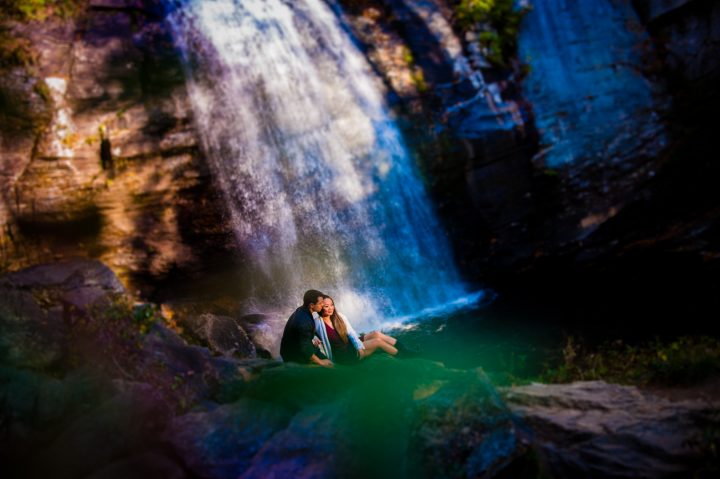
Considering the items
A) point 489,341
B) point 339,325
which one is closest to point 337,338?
point 339,325

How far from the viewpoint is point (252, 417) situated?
3838 mm

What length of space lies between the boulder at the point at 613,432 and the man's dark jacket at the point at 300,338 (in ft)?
7.88

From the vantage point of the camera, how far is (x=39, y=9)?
8.54 meters

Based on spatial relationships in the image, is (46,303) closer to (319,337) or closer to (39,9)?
(319,337)

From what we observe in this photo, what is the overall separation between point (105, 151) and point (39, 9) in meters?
3.03

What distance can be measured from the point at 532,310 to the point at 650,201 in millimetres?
5865

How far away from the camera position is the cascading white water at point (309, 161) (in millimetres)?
9742

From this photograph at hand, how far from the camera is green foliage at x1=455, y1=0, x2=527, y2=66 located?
12.8 meters

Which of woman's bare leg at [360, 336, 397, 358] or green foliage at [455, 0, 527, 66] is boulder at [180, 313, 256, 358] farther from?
green foliage at [455, 0, 527, 66]

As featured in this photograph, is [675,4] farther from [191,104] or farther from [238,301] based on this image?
[238,301]

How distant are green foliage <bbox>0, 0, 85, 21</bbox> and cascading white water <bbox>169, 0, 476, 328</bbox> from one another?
186cm

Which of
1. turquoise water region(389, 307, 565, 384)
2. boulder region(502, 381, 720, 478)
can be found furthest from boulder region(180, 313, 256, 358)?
boulder region(502, 381, 720, 478)

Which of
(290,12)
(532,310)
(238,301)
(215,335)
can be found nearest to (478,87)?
(290,12)

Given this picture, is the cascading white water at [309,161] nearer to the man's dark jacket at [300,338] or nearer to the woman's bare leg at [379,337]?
the woman's bare leg at [379,337]
